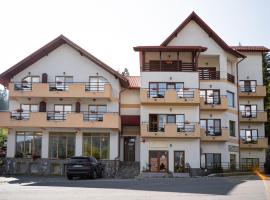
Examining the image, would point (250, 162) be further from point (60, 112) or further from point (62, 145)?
point (60, 112)

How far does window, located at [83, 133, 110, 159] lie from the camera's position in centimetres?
4138

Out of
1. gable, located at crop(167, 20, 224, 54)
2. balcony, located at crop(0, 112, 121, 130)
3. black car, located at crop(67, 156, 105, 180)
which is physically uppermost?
gable, located at crop(167, 20, 224, 54)

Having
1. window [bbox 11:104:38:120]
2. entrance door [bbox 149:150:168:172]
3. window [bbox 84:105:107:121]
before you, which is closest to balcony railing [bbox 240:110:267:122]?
entrance door [bbox 149:150:168:172]

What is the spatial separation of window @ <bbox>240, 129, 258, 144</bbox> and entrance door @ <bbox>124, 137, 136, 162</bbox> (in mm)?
13032

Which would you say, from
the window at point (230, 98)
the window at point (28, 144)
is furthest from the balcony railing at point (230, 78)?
the window at point (28, 144)

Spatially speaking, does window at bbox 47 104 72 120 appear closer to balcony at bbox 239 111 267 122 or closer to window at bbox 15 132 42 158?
window at bbox 15 132 42 158

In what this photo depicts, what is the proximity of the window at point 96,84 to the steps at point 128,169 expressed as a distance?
7.42m

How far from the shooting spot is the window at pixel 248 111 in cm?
4988

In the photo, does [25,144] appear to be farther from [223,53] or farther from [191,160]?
[223,53]

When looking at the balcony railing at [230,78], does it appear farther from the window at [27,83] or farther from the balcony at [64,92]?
the window at [27,83]

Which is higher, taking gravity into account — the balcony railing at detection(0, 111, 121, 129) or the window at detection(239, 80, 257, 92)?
the window at detection(239, 80, 257, 92)

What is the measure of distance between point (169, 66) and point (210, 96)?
4.98 m

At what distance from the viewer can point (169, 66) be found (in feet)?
143

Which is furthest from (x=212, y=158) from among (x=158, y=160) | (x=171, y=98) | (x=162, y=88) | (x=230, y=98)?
(x=162, y=88)
